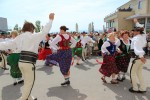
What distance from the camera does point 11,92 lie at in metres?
5.66

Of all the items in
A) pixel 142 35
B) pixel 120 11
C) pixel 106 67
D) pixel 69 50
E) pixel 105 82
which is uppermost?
pixel 120 11

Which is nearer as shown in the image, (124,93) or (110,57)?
(124,93)

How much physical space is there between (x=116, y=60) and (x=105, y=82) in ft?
2.45

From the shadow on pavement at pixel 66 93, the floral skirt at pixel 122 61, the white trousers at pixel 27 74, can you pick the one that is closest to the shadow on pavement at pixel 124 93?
→ the floral skirt at pixel 122 61

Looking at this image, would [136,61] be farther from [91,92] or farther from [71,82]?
[71,82]

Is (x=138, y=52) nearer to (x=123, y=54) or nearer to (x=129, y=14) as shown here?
(x=123, y=54)

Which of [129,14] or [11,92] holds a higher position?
[129,14]

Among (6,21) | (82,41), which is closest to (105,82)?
(82,41)

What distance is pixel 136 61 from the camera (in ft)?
17.0

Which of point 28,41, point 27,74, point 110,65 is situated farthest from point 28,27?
point 110,65

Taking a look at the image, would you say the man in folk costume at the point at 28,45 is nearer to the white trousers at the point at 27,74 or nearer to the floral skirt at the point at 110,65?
the white trousers at the point at 27,74

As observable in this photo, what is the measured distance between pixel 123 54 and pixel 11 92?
130 inches

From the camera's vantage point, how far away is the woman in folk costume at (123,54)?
6.29 meters

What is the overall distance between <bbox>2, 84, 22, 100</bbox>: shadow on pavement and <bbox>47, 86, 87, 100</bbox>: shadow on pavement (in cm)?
79
